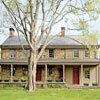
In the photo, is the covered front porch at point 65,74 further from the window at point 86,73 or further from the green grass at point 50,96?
A: the green grass at point 50,96

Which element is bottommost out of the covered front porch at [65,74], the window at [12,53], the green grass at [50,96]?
the green grass at [50,96]

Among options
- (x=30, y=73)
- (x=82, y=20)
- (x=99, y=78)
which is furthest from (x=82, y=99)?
(x=99, y=78)

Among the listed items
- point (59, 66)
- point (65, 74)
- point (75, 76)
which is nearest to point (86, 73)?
point (75, 76)

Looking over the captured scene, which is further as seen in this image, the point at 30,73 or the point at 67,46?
the point at 67,46

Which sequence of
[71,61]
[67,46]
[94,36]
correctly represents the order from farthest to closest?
[67,46], [71,61], [94,36]

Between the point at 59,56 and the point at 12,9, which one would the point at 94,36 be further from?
the point at 59,56

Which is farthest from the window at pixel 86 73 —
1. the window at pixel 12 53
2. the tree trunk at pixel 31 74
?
the tree trunk at pixel 31 74

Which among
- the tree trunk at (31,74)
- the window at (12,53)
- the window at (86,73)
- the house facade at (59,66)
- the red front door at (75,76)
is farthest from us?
the window at (12,53)

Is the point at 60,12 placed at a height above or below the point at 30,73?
above

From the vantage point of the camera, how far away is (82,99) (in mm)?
13094

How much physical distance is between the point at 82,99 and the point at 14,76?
59.9 feet

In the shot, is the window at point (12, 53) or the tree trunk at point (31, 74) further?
the window at point (12, 53)

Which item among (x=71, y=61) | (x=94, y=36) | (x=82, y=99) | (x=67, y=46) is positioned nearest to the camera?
(x=82, y=99)

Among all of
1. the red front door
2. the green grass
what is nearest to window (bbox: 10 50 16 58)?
the red front door
